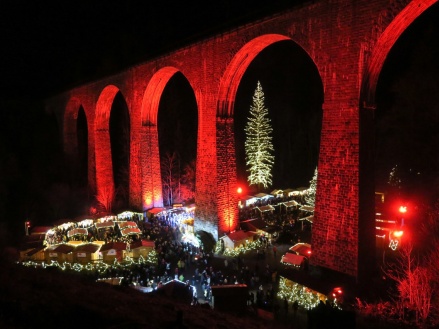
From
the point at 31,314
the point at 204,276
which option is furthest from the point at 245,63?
the point at 31,314

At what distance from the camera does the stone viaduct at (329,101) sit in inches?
388

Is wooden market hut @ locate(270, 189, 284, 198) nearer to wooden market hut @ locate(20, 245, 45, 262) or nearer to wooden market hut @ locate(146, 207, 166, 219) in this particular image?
wooden market hut @ locate(146, 207, 166, 219)

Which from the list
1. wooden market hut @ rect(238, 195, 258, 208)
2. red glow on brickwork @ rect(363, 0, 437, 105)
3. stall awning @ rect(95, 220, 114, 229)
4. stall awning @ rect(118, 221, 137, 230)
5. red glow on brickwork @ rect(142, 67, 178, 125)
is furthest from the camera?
wooden market hut @ rect(238, 195, 258, 208)

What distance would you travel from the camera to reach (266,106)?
39188 mm

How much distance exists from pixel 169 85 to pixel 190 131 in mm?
5088

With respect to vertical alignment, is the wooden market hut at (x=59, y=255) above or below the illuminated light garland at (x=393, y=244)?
below

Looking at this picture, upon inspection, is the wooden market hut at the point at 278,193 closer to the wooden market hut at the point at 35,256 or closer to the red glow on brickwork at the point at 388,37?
the wooden market hut at the point at 35,256

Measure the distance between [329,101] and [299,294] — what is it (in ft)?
20.1

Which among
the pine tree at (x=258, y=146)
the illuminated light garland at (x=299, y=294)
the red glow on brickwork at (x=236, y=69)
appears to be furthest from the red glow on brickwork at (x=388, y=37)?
the pine tree at (x=258, y=146)

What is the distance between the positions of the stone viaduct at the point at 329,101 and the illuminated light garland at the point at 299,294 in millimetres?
932

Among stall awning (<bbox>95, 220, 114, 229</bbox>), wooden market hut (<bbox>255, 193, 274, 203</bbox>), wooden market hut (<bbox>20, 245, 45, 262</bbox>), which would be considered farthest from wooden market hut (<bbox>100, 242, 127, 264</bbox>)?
wooden market hut (<bbox>255, 193, 274, 203</bbox>)

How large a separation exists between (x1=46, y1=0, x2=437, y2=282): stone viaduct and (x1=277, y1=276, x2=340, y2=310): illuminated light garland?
36.7 inches

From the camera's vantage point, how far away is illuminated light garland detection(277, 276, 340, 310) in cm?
1080

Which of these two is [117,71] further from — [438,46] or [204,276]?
[438,46]
